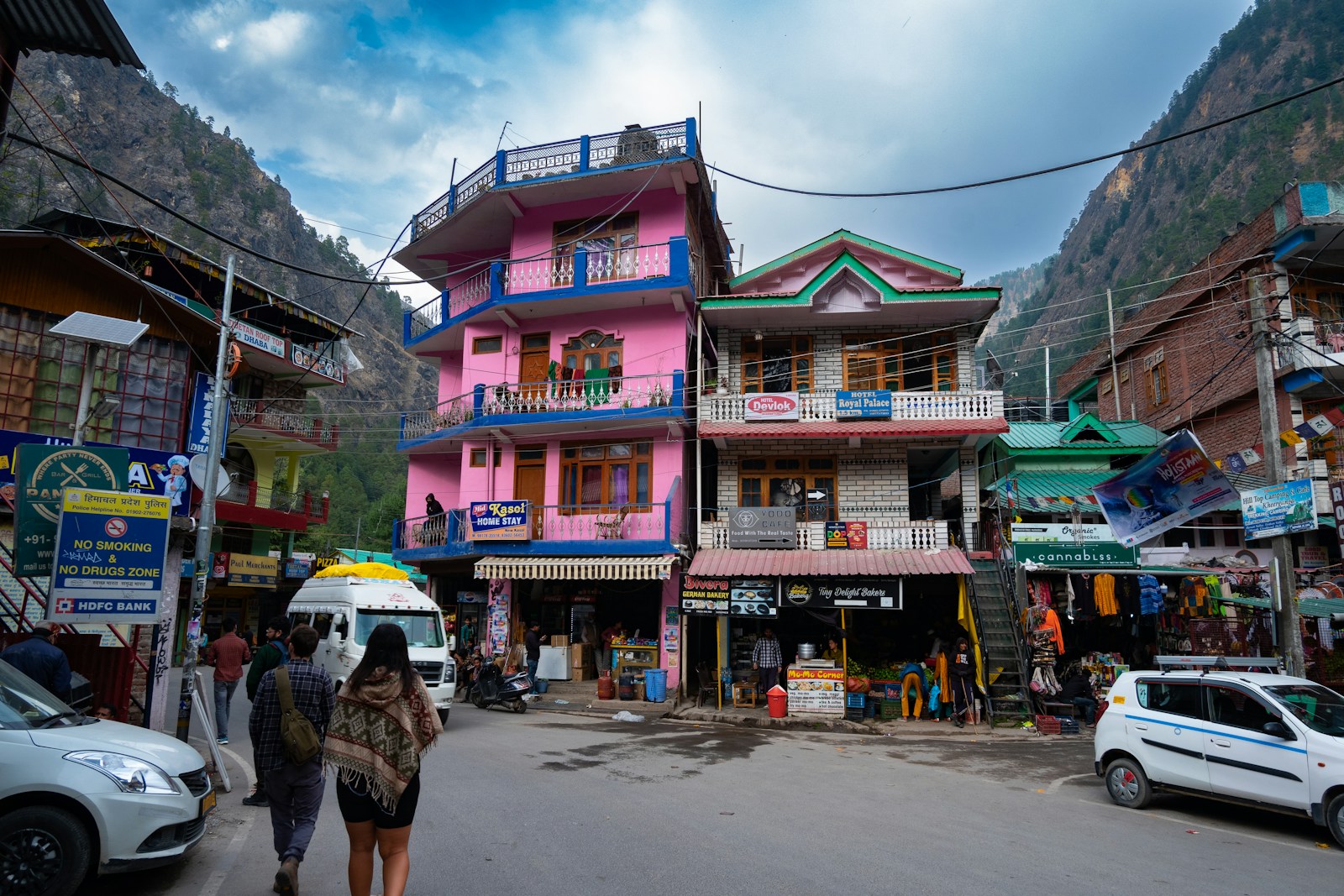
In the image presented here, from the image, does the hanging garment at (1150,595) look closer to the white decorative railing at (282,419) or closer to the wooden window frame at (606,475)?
the wooden window frame at (606,475)

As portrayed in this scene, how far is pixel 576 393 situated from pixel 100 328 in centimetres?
1133

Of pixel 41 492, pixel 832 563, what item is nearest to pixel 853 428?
pixel 832 563

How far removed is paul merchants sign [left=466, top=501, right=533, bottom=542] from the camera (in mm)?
20875

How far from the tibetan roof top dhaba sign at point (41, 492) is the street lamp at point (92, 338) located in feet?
8.36

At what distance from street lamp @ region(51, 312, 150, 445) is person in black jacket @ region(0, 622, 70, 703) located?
5200 mm

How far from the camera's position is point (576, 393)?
21.7 metres

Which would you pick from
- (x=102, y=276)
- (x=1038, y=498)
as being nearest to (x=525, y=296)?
(x=102, y=276)

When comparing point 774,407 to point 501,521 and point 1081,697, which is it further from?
point 1081,697

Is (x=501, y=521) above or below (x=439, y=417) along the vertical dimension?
below

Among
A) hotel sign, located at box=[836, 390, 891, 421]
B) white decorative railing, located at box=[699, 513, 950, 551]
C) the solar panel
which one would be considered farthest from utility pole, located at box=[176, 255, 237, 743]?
hotel sign, located at box=[836, 390, 891, 421]

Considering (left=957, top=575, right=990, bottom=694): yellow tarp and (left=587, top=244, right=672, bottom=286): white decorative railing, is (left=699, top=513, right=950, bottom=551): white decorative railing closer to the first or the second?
(left=957, top=575, right=990, bottom=694): yellow tarp

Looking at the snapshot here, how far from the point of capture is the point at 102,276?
13.2 metres

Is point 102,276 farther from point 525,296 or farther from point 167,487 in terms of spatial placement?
point 525,296

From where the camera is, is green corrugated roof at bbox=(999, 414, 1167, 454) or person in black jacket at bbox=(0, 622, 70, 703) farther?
green corrugated roof at bbox=(999, 414, 1167, 454)
